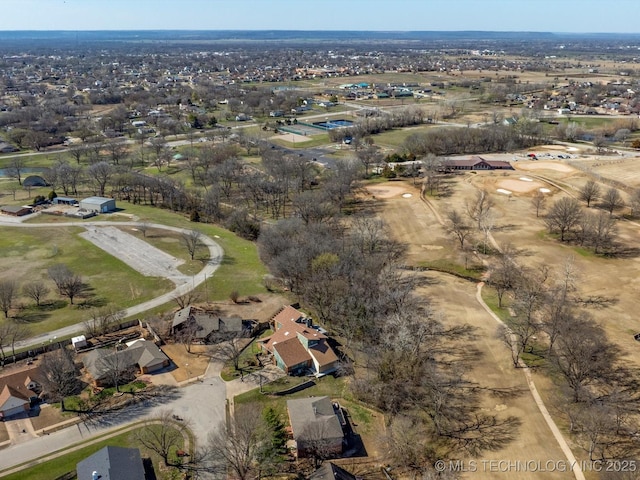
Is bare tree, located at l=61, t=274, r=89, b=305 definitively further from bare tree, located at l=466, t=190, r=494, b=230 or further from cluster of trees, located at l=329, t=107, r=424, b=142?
cluster of trees, located at l=329, t=107, r=424, b=142

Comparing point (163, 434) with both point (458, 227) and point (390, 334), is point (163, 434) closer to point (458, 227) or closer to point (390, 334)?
point (390, 334)

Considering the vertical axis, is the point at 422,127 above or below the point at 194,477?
above

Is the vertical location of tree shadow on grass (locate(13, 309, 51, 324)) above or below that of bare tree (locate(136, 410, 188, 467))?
above

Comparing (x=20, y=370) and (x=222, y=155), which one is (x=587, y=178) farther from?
(x=20, y=370)

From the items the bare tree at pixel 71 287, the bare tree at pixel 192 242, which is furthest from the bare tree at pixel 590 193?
the bare tree at pixel 71 287

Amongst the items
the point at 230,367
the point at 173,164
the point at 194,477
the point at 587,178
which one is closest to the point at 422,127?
the point at 587,178

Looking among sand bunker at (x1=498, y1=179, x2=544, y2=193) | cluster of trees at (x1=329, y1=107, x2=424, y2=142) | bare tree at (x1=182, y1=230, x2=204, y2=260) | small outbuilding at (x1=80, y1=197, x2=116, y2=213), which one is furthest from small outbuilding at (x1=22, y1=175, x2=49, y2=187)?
sand bunker at (x1=498, y1=179, x2=544, y2=193)

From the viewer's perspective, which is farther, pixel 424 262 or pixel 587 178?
pixel 587 178
